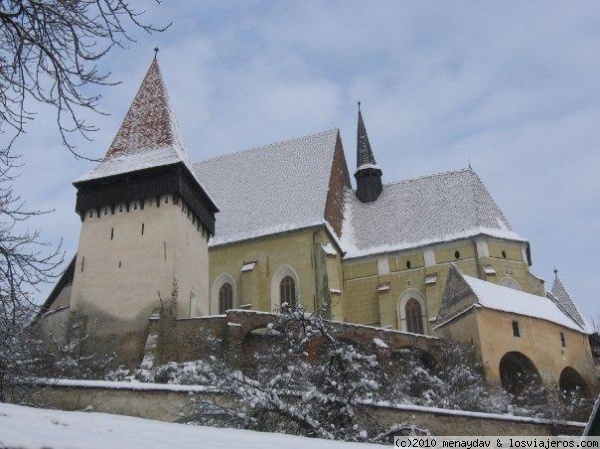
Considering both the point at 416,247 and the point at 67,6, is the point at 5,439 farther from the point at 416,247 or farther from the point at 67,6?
the point at 416,247

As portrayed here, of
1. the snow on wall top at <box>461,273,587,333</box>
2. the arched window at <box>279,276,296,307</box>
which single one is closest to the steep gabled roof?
the snow on wall top at <box>461,273,587,333</box>

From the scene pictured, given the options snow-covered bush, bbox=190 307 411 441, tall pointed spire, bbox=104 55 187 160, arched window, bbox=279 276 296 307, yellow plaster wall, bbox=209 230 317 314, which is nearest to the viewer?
snow-covered bush, bbox=190 307 411 441

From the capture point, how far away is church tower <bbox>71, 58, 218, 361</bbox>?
87.7 ft

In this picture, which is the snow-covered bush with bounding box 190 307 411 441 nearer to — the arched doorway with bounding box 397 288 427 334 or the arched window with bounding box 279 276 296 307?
the arched window with bounding box 279 276 296 307

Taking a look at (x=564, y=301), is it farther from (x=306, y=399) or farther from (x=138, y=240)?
(x=306, y=399)

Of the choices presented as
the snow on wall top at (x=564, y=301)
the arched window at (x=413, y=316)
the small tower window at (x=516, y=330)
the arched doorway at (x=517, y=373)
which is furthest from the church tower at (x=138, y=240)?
the snow on wall top at (x=564, y=301)

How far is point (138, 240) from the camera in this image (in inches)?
1112

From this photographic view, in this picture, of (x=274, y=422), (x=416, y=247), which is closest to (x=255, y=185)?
(x=416, y=247)

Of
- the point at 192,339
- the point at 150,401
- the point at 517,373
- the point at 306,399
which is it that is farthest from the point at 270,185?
the point at 306,399

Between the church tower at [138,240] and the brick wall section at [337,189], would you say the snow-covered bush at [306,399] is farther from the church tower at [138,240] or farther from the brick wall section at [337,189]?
the brick wall section at [337,189]

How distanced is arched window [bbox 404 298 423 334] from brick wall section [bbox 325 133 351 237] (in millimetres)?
4616

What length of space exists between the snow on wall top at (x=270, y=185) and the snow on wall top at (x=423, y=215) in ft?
8.54

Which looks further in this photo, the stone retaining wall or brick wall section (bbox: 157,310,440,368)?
brick wall section (bbox: 157,310,440,368)

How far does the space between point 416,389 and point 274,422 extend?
11082mm
